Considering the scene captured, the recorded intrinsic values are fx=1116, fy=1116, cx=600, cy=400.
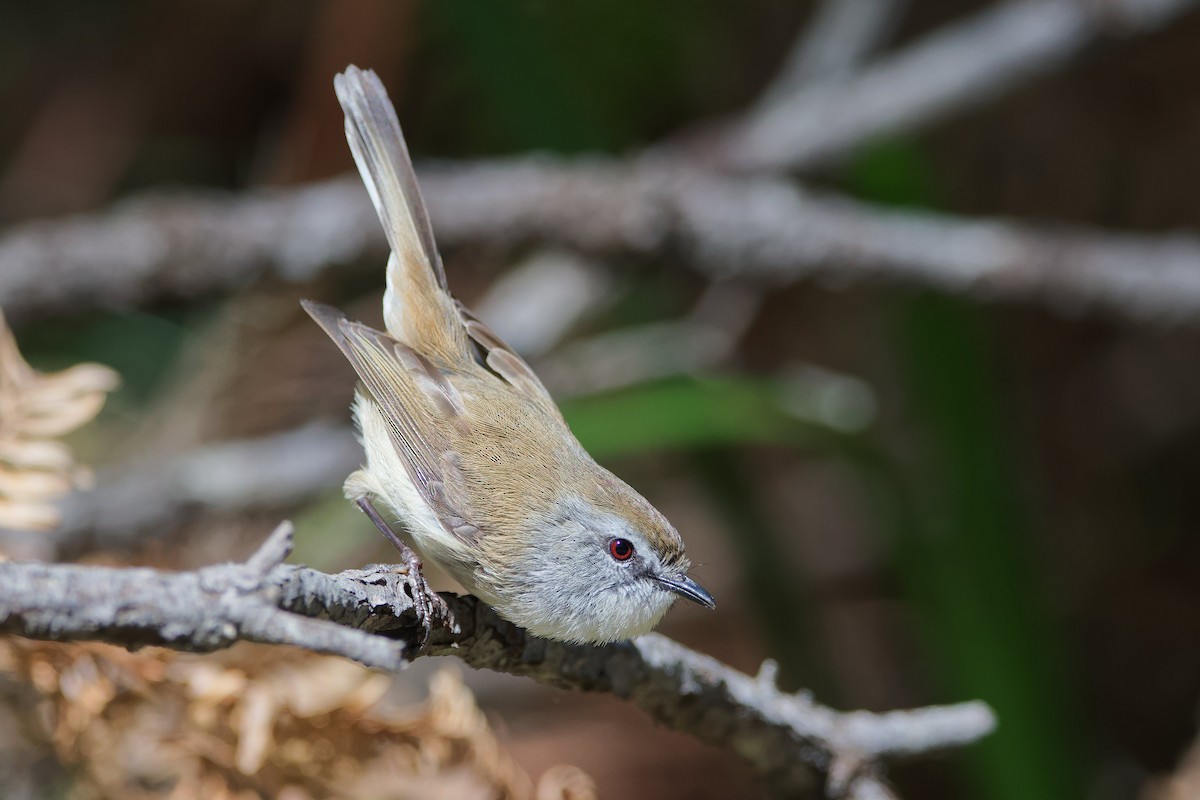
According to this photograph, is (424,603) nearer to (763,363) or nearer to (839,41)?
(839,41)

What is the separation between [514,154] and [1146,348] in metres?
2.55

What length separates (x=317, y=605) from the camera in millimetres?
1229

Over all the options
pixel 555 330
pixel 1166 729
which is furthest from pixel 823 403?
pixel 1166 729

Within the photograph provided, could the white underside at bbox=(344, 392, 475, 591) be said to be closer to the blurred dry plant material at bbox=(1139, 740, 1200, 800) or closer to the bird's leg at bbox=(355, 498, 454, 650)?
the bird's leg at bbox=(355, 498, 454, 650)

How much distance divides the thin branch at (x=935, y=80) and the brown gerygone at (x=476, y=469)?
1.57 m

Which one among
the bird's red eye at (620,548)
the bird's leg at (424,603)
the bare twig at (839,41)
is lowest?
the bird's leg at (424,603)

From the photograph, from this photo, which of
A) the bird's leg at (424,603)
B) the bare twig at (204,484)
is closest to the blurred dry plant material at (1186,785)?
the bird's leg at (424,603)

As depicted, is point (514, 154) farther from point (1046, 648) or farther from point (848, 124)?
point (1046, 648)

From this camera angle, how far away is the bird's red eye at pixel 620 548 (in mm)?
2184

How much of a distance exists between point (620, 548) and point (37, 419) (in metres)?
1.06

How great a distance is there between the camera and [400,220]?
8.24ft

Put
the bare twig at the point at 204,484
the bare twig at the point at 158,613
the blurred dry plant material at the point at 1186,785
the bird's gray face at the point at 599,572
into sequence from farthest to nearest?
the bare twig at the point at 204,484 → the blurred dry plant material at the point at 1186,785 → the bird's gray face at the point at 599,572 → the bare twig at the point at 158,613

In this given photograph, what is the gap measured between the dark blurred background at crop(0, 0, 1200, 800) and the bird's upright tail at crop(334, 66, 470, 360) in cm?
48

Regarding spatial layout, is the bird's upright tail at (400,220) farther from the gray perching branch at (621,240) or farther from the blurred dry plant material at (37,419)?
the blurred dry plant material at (37,419)
